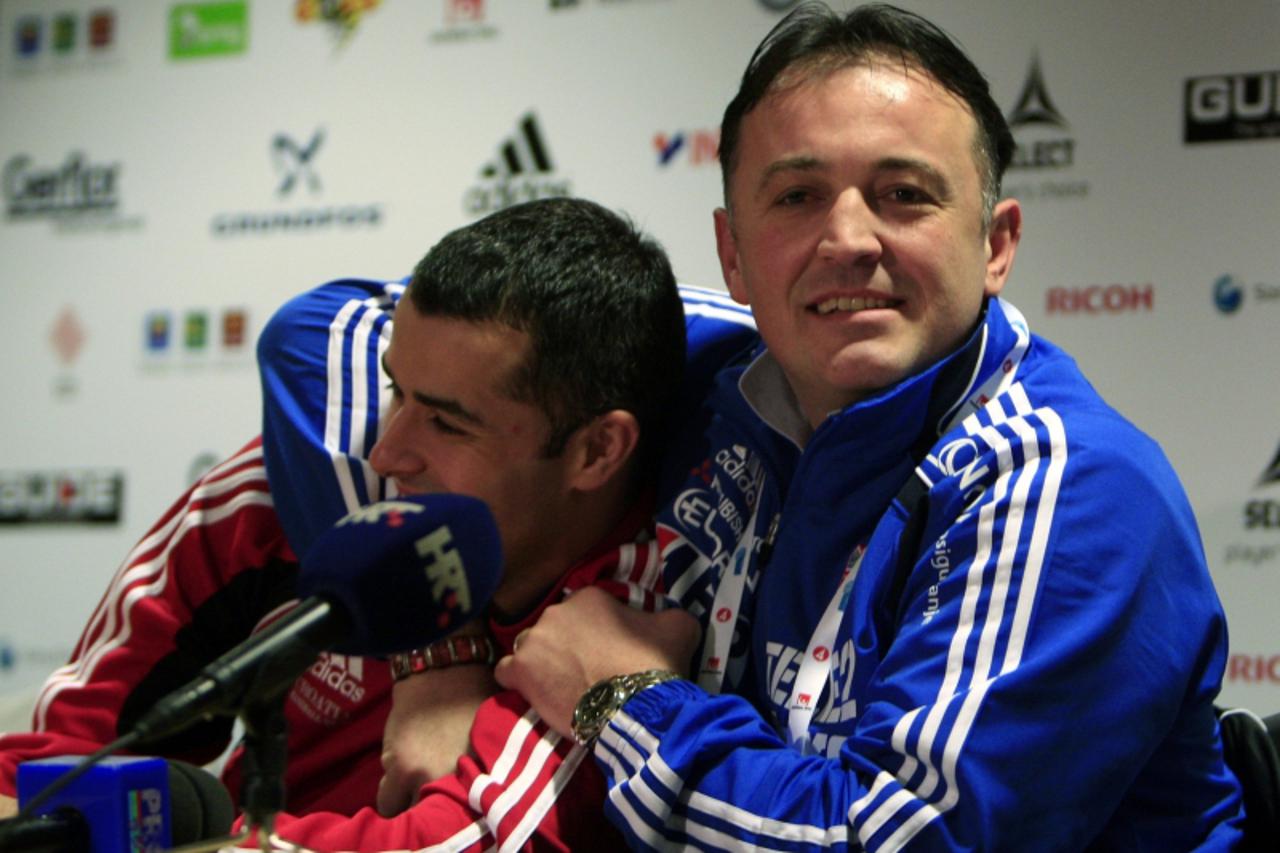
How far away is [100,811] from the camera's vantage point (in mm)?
870

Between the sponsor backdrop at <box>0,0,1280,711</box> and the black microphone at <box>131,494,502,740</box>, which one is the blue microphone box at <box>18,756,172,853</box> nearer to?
the black microphone at <box>131,494,502,740</box>

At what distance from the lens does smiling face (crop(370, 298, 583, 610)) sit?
1.44m

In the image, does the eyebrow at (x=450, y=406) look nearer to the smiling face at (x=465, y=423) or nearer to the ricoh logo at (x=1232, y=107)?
the smiling face at (x=465, y=423)

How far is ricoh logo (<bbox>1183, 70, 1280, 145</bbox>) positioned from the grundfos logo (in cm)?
176

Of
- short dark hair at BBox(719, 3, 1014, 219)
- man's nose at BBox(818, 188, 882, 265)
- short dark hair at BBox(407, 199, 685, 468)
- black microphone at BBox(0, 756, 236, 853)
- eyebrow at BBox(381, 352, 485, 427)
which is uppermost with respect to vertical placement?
short dark hair at BBox(719, 3, 1014, 219)

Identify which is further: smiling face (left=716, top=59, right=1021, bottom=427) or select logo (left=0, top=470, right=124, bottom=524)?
select logo (left=0, top=470, right=124, bottom=524)

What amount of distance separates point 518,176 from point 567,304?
5.51 feet

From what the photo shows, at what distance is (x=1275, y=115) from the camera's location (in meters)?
2.54

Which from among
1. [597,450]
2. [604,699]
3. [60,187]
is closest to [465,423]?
[597,450]

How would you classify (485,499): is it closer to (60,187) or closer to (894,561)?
(894,561)

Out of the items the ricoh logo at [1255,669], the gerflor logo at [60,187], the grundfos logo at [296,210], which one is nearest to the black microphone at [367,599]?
the ricoh logo at [1255,669]

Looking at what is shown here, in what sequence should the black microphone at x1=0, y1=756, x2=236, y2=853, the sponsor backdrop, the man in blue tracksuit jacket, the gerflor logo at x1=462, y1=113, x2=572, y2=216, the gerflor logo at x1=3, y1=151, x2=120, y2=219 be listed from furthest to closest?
the gerflor logo at x1=3, y1=151, x2=120, y2=219 → the gerflor logo at x1=462, y1=113, x2=572, y2=216 → the sponsor backdrop → the man in blue tracksuit jacket → the black microphone at x1=0, y1=756, x2=236, y2=853

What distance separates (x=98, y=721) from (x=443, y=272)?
662 mm

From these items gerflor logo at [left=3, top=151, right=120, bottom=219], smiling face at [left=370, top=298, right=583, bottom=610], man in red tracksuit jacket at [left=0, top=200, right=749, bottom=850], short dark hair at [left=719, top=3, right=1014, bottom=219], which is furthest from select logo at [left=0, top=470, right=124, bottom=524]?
short dark hair at [left=719, top=3, right=1014, bottom=219]
